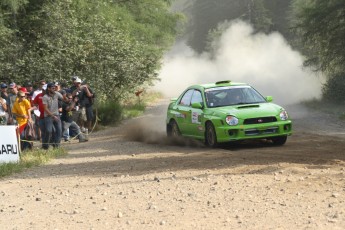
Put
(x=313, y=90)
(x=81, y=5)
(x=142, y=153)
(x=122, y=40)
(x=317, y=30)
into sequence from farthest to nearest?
1. (x=313, y=90)
2. (x=317, y=30)
3. (x=81, y=5)
4. (x=122, y=40)
5. (x=142, y=153)

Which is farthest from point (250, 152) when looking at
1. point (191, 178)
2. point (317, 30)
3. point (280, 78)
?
point (280, 78)

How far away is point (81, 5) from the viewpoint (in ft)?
96.0

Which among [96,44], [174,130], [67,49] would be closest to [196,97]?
[174,130]

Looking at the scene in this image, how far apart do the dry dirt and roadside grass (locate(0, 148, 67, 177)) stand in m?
0.32

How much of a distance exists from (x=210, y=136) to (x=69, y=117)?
5189 millimetres

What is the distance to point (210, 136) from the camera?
15.7m

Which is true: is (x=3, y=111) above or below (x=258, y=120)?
above

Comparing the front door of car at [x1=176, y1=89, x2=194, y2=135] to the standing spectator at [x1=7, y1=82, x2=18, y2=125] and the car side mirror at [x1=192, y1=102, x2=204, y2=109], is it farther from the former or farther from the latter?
the standing spectator at [x1=7, y1=82, x2=18, y2=125]

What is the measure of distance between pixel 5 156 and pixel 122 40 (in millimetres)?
13522

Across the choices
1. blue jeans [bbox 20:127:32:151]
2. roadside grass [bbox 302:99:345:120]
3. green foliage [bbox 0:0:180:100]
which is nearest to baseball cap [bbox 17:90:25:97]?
blue jeans [bbox 20:127:32:151]

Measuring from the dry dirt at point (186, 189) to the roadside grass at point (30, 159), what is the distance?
32 cm

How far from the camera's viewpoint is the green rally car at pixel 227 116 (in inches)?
595

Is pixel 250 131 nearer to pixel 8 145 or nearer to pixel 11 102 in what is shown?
pixel 8 145

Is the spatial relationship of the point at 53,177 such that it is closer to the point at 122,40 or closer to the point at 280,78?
the point at 122,40
